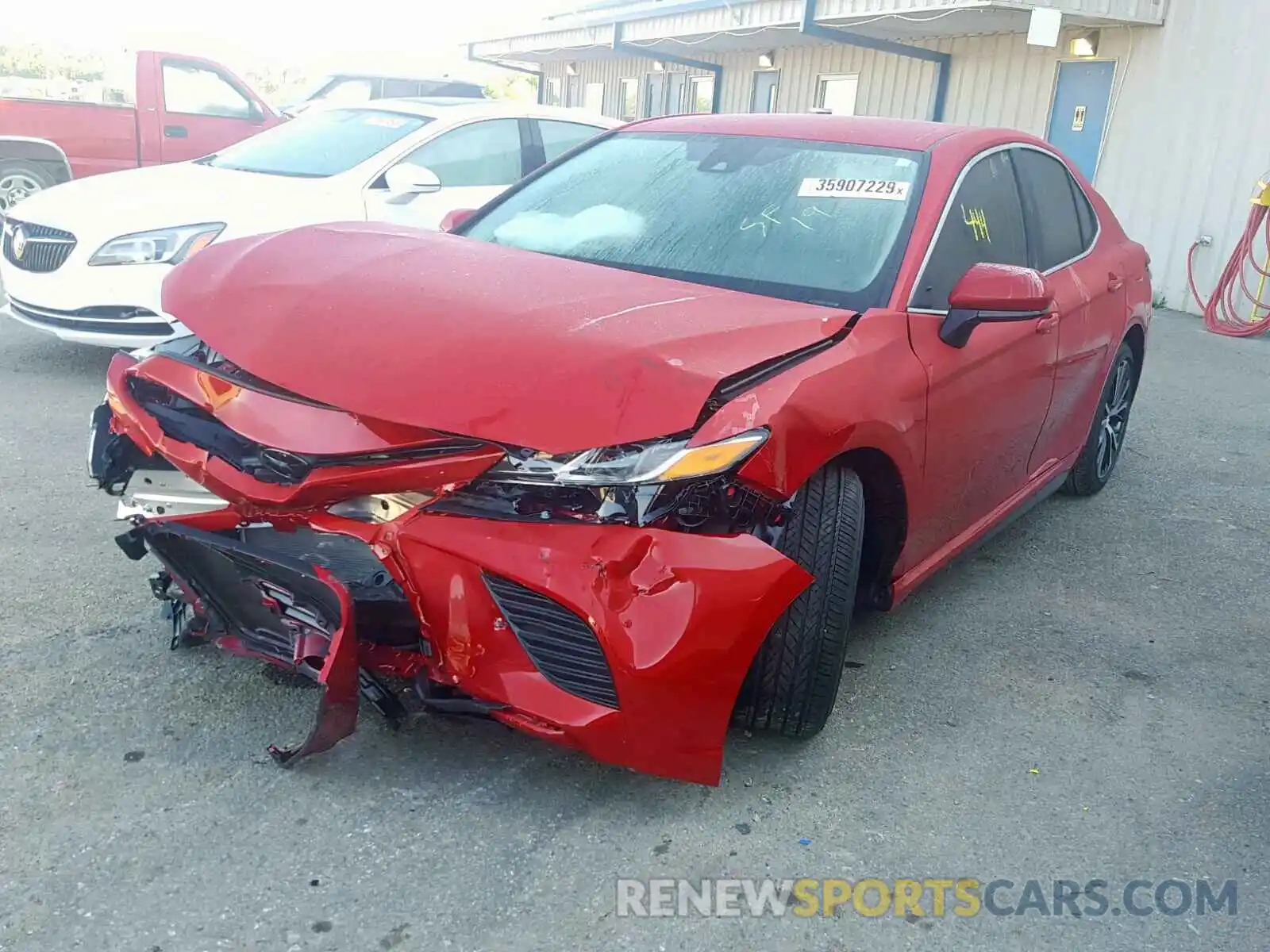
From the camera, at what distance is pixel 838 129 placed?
379 cm

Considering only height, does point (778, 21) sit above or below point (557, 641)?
above

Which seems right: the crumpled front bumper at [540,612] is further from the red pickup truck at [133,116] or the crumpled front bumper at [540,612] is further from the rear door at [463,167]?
the red pickup truck at [133,116]

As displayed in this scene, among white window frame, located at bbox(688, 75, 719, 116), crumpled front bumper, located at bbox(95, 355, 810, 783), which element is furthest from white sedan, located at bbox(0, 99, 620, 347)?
white window frame, located at bbox(688, 75, 719, 116)

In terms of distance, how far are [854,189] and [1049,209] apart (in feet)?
3.79

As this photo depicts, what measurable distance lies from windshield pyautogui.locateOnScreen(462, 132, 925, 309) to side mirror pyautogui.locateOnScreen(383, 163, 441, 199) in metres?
1.96

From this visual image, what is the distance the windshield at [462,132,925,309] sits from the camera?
3.28 meters

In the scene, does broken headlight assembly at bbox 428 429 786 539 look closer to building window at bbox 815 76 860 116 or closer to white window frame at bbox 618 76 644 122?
building window at bbox 815 76 860 116

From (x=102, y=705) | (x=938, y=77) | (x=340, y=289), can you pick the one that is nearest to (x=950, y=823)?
(x=340, y=289)

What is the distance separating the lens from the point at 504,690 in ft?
8.13

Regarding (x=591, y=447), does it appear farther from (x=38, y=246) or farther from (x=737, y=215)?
(x=38, y=246)

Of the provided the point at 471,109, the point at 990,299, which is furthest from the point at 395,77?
the point at 990,299

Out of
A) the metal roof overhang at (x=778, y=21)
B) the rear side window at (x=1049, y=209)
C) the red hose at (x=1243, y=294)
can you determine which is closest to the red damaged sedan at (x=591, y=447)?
the rear side window at (x=1049, y=209)

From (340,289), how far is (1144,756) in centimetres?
249

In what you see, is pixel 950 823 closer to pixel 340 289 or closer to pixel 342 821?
pixel 342 821
